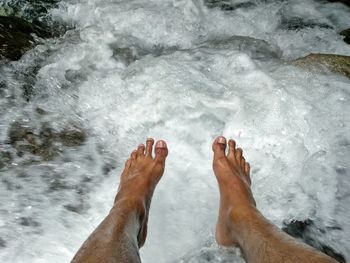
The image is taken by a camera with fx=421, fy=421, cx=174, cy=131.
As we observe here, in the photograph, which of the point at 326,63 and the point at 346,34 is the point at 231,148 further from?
the point at 346,34

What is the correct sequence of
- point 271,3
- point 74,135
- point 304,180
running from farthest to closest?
point 271,3, point 74,135, point 304,180

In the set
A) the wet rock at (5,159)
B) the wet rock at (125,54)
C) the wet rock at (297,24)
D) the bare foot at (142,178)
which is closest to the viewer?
the bare foot at (142,178)

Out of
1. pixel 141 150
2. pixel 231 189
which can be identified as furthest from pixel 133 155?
pixel 231 189

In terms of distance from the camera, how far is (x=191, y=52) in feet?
16.4

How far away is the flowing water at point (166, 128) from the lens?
3020 millimetres

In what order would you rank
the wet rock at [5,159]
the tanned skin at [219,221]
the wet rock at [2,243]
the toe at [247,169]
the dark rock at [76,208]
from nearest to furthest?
the tanned skin at [219,221]
the wet rock at [2,243]
the dark rock at [76,208]
the wet rock at [5,159]
the toe at [247,169]

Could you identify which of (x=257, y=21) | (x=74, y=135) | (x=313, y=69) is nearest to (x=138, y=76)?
(x=74, y=135)

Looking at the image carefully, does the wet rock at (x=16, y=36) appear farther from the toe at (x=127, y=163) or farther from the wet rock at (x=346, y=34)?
the wet rock at (x=346, y=34)

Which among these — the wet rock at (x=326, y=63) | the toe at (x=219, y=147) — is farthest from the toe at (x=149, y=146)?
the wet rock at (x=326, y=63)

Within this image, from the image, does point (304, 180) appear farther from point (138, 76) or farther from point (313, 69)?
point (138, 76)

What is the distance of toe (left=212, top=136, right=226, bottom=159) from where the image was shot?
3.44 meters

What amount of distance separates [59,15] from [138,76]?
1.99 meters

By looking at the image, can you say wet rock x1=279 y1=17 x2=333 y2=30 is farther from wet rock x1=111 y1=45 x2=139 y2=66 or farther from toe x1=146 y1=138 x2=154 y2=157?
toe x1=146 y1=138 x2=154 y2=157

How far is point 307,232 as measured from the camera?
3.01 m
